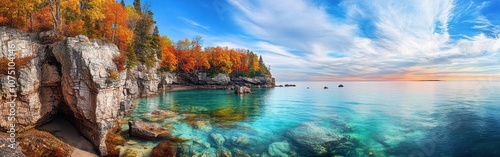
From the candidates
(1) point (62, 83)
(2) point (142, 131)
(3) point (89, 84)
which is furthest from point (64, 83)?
(2) point (142, 131)

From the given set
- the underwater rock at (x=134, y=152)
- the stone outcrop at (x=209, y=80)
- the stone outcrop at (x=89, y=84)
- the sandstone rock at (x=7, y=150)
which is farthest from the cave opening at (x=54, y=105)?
the stone outcrop at (x=209, y=80)

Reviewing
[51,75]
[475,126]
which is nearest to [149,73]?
[51,75]

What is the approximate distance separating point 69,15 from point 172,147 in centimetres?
2427

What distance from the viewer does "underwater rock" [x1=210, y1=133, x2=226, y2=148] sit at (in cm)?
1645

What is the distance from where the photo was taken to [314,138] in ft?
58.4

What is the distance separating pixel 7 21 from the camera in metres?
17.7

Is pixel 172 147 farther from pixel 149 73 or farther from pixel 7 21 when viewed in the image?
pixel 149 73

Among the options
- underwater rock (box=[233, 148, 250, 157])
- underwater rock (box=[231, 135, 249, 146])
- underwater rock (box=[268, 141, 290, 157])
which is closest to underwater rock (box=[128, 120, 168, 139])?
underwater rock (box=[231, 135, 249, 146])

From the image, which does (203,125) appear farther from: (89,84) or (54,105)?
(54,105)

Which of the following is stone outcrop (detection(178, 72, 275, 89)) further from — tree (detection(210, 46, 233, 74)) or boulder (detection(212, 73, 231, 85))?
tree (detection(210, 46, 233, 74))

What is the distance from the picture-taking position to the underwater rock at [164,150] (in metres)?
13.7

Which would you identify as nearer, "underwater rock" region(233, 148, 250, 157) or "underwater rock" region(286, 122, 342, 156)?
"underwater rock" region(233, 148, 250, 157)

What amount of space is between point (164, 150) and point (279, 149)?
26.4ft

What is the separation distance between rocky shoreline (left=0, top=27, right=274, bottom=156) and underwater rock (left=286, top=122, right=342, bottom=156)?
13851 millimetres
